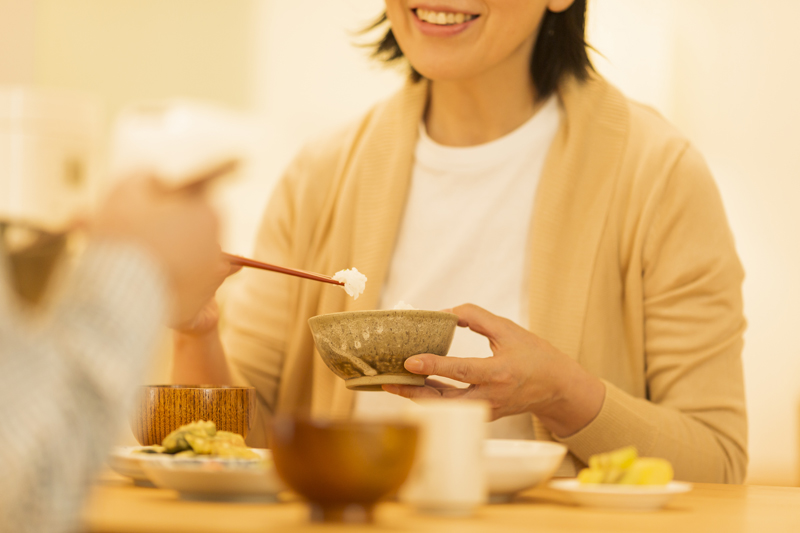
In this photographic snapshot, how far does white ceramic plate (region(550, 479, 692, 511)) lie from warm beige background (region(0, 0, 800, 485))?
83.9 inches

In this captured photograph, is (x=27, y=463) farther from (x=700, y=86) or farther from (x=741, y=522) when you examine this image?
(x=700, y=86)

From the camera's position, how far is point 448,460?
65 centimetres

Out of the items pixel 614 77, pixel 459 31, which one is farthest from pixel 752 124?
pixel 459 31

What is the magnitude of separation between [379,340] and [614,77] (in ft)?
8.11

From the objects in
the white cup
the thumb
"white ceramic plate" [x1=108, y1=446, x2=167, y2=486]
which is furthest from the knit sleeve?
the thumb

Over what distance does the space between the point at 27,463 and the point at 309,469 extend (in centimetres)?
19

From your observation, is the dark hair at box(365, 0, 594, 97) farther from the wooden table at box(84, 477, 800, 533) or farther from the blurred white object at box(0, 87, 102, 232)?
the blurred white object at box(0, 87, 102, 232)

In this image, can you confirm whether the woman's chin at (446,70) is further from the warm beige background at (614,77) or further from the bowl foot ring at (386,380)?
the warm beige background at (614,77)

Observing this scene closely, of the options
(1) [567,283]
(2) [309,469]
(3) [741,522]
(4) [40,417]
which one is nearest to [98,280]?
(4) [40,417]

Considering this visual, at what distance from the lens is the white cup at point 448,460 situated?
654mm

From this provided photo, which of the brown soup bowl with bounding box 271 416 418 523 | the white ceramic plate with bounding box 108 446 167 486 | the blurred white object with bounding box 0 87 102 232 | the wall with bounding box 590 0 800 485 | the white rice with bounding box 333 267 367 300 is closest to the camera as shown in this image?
the brown soup bowl with bounding box 271 416 418 523

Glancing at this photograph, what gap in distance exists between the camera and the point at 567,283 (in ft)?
4.82

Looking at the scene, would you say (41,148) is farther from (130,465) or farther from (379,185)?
(130,465)

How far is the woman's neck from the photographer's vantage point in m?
1.61
